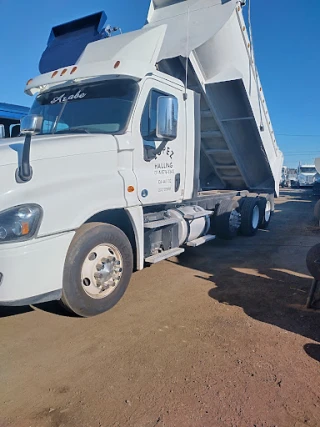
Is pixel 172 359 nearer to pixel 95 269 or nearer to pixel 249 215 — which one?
pixel 95 269

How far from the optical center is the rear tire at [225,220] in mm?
7579

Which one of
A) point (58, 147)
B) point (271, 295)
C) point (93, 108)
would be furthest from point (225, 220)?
point (58, 147)

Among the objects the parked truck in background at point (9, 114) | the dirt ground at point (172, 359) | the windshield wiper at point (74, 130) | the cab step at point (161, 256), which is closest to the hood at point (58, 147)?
the windshield wiper at point (74, 130)

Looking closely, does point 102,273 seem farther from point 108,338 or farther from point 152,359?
point 152,359

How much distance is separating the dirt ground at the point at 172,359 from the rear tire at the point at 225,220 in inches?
93.2

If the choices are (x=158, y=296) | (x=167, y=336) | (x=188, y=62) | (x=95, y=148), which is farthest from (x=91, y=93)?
(x=167, y=336)

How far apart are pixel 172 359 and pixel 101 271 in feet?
4.33

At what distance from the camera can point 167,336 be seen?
368cm

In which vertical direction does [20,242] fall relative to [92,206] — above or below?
below

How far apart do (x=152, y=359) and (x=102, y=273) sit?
47.4 inches

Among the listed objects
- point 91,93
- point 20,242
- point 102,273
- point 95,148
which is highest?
point 91,93

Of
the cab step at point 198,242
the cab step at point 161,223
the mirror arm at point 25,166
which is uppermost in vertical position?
the mirror arm at point 25,166

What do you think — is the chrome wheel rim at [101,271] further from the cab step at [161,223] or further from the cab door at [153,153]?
the cab door at [153,153]

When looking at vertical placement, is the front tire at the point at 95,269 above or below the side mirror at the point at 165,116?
below
